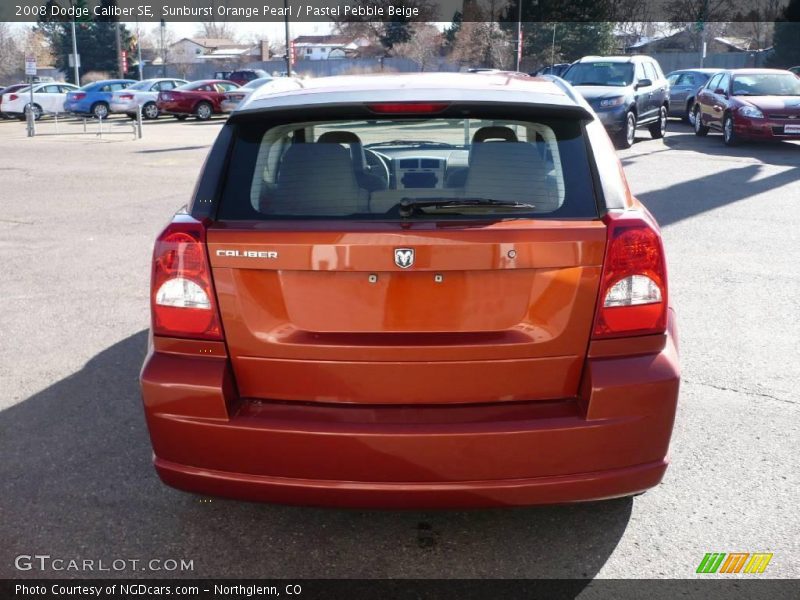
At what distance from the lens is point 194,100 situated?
1302 inches

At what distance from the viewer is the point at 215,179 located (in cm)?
313

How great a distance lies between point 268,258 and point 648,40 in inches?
3838

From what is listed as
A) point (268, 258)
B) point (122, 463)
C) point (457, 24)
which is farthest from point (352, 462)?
point (457, 24)

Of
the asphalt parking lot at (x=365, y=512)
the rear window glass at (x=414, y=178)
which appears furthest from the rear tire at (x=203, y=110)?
the rear window glass at (x=414, y=178)

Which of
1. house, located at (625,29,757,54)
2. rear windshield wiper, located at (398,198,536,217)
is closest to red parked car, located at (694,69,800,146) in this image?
rear windshield wiper, located at (398,198,536,217)

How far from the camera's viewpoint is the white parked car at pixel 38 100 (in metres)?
36.0

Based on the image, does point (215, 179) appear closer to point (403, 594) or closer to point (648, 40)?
point (403, 594)

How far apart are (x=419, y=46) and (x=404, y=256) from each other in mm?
73823

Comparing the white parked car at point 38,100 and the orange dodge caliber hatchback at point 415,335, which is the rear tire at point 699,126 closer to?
the orange dodge caliber hatchback at point 415,335

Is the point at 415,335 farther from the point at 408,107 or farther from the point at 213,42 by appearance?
the point at 213,42

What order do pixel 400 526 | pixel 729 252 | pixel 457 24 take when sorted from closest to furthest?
pixel 400 526
pixel 729 252
pixel 457 24

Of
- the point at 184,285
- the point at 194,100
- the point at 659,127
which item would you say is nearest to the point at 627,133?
the point at 659,127

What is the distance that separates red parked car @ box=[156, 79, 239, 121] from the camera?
33.0m

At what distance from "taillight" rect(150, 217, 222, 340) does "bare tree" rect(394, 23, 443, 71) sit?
71222 millimetres
